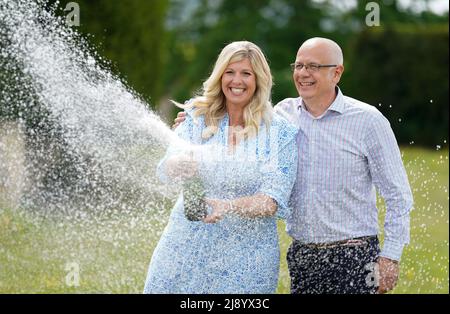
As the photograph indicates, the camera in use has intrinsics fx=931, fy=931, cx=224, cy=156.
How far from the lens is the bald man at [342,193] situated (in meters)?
4.53

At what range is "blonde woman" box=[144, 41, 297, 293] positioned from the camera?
448 cm

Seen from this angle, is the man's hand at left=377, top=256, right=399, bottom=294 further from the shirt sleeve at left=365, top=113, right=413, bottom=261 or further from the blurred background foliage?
the blurred background foliage

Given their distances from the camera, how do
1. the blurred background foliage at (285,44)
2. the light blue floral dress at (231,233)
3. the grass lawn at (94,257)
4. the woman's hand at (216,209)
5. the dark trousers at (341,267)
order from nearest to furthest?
the woman's hand at (216,209) < the light blue floral dress at (231,233) < the dark trousers at (341,267) < the grass lawn at (94,257) < the blurred background foliage at (285,44)

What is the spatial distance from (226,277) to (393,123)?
14.6 meters

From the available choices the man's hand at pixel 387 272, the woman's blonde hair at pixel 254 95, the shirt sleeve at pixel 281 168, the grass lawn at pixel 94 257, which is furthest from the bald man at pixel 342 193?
the grass lawn at pixel 94 257

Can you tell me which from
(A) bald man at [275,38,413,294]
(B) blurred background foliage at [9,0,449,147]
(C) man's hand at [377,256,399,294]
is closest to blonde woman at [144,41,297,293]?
(A) bald man at [275,38,413,294]

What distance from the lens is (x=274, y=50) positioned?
25.8m

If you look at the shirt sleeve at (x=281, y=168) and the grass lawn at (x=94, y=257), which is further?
the grass lawn at (x=94, y=257)

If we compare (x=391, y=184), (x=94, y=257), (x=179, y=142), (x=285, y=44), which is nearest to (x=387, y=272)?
(x=391, y=184)

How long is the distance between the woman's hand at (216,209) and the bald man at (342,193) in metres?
0.48

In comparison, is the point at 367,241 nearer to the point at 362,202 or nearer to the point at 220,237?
the point at 362,202

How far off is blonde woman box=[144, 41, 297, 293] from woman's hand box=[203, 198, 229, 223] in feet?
0.21

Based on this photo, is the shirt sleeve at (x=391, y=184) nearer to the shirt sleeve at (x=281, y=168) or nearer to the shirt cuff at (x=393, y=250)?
the shirt cuff at (x=393, y=250)

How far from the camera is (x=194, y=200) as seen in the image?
4355mm
